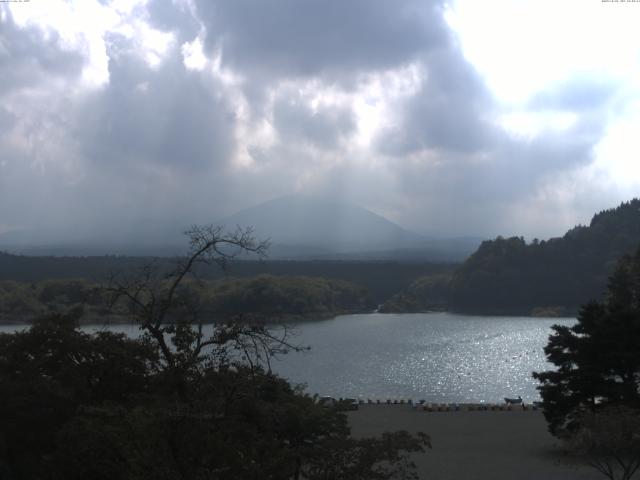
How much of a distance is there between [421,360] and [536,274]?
4088 centimetres

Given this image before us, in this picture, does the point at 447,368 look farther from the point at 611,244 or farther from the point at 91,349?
the point at 611,244

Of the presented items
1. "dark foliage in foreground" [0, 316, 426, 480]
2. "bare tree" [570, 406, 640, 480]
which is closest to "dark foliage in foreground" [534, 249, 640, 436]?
"bare tree" [570, 406, 640, 480]

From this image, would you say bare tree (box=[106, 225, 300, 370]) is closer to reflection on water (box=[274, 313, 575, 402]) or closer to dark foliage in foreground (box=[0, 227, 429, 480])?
dark foliage in foreground (box=[0, 227, 429, 480])

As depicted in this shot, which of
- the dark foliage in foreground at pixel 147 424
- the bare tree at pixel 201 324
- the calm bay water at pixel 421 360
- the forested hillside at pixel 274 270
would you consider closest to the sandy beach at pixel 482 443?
the dark foliage in foreground at pixel 147 424

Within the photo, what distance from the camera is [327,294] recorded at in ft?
224

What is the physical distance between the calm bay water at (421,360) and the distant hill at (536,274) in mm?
12893

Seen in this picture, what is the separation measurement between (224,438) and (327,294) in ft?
207

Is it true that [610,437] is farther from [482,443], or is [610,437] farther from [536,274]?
[536,274]

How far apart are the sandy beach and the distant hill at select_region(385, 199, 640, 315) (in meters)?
47.5

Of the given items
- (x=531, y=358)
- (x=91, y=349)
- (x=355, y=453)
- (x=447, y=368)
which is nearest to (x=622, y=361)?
(x=355, y=453)

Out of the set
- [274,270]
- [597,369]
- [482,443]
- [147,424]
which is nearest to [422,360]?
[482,443]

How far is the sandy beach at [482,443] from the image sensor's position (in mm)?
12266

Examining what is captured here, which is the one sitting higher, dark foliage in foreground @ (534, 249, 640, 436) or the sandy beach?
dark foliage in foreground @ (534, 249, 640, 436)

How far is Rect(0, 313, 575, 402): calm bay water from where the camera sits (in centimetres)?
2661
